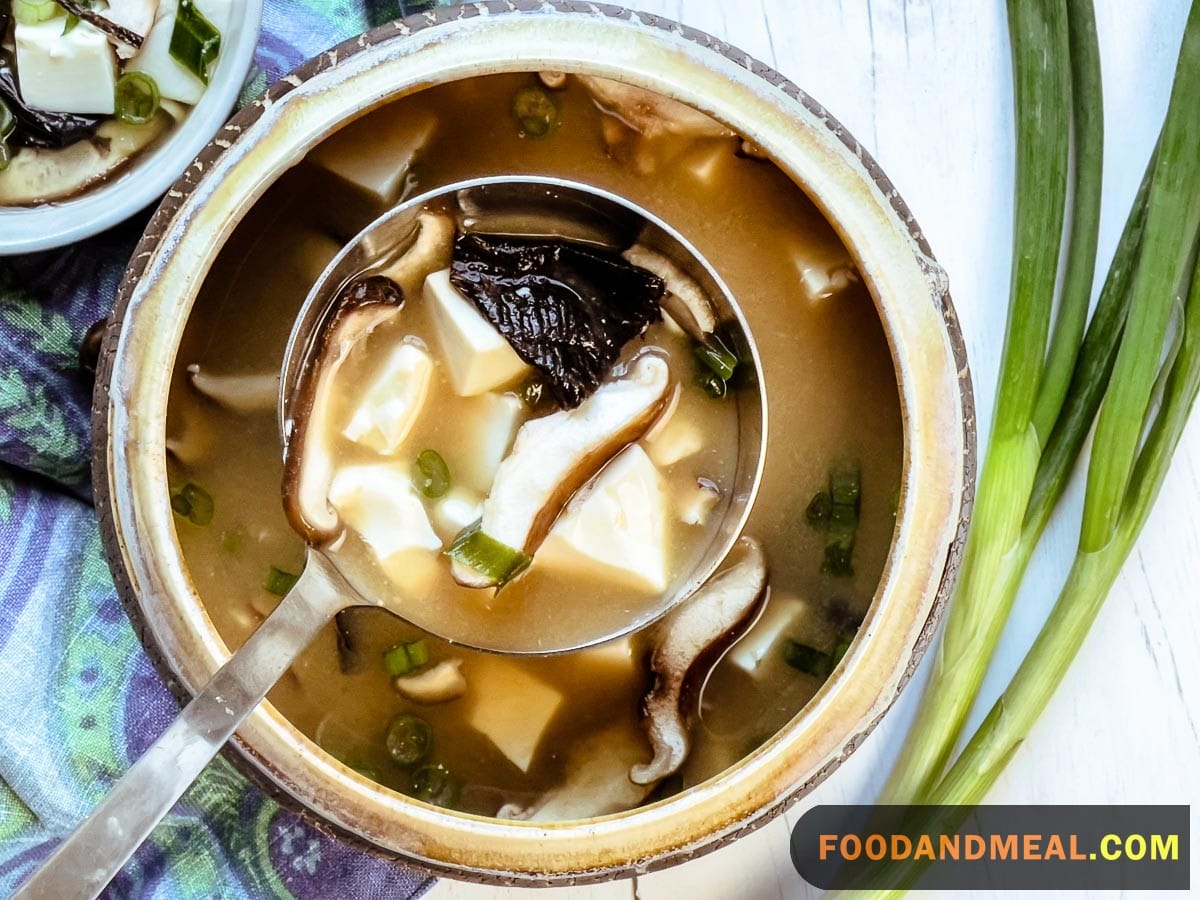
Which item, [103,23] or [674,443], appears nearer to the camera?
[674,443]

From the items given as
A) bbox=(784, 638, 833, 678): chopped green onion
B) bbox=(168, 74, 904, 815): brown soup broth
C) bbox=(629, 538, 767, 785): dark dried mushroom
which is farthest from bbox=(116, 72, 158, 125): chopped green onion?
bbox=(784, 638, 833, 678): chopped green onion

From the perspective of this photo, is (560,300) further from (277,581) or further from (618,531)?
(277,581)

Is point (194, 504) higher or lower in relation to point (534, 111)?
lower

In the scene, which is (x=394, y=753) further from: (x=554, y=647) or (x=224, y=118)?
(x=224, y=118)

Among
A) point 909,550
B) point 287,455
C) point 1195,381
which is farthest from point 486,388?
point 1195,381

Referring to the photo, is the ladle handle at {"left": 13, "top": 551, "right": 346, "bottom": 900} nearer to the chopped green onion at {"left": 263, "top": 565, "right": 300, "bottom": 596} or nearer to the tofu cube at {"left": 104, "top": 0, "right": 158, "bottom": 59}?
the chopped green onion at {"left": 263, "top": 565, "right": 300, "bottom": 596}

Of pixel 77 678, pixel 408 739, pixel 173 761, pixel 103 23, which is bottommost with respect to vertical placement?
pixel 77 678

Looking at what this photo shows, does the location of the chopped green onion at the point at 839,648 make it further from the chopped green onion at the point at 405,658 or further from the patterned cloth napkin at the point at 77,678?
the patterned cloth napkin at the point at 77,678

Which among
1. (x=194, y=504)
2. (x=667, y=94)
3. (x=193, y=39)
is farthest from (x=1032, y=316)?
(x=193, y=39)
